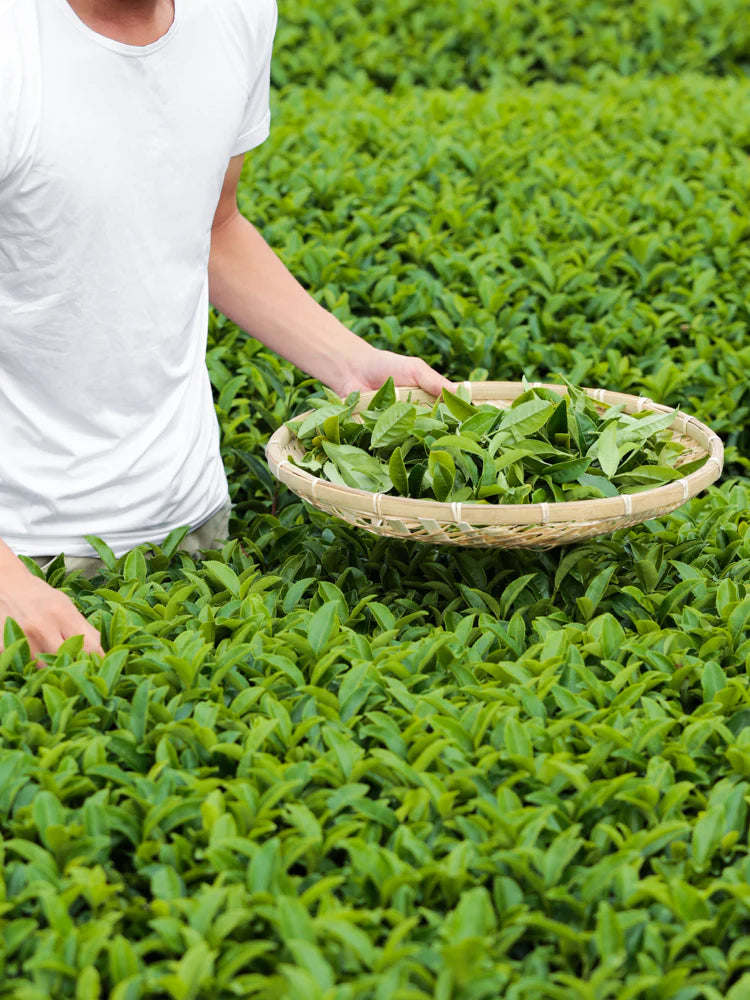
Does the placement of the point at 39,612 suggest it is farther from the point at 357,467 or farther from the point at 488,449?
the point at 488,449

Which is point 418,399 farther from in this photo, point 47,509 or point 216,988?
point 216,988

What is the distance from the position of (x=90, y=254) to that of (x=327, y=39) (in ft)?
18.0

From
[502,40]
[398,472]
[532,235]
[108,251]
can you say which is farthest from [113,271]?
[502,40]

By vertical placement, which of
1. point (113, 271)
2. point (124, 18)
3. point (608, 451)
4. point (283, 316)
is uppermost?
point (124, 18)

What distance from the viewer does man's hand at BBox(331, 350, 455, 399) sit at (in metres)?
2.59

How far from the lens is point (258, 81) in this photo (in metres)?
2.51

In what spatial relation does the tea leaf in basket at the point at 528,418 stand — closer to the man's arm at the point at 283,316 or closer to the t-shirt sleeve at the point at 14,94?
the man's arm at the point at 283,316

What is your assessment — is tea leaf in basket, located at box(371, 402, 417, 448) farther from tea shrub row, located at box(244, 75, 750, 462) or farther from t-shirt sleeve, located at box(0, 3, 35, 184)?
tea shrub row, located at box(244, 75, 750, 462)

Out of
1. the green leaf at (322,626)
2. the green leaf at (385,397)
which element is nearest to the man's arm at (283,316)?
the green leaf at (385,397)

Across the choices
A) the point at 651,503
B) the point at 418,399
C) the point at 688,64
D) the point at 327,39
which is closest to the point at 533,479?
the point at 651,503

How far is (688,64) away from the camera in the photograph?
7.60 meters

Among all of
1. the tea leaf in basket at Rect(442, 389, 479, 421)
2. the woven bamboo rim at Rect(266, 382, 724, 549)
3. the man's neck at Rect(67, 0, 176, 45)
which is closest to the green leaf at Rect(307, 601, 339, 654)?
the woven bamboo rim at Rect(266, 382, 724, 549)

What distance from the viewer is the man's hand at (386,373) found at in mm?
2586

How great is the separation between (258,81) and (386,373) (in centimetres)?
65
